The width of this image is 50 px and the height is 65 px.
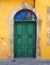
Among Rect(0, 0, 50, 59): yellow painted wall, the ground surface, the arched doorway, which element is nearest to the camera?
the ground surface

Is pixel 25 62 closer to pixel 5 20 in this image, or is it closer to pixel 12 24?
pixel 12 24

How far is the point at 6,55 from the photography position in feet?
51.2

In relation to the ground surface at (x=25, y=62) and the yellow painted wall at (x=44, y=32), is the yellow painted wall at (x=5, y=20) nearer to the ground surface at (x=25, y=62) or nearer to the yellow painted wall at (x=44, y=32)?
the ground surface at (x=25, y=62)

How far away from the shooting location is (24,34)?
15914 millimetres

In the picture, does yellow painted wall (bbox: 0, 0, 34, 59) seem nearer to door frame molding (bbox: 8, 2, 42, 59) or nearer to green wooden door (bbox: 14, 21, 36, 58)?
door frame molding (bbox: 8, 2, 42, 59)

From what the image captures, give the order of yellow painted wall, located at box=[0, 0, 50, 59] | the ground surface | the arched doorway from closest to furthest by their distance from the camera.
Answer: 1. the ground surface
2. yellow painted wall, located at box=[0, 0, 50, 59]
3. the arched doorway

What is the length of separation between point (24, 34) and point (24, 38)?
9.1 inches

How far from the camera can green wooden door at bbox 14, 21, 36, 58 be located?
626 inches

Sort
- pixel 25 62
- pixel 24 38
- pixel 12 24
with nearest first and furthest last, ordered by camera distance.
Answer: pixel 25 62, pixel 12 24, pixel 24 38

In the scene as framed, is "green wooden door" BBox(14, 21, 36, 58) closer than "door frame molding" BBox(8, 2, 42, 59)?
No

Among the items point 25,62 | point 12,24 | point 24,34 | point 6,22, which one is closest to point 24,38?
point 24,34

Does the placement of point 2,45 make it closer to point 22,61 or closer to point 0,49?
point 0,49

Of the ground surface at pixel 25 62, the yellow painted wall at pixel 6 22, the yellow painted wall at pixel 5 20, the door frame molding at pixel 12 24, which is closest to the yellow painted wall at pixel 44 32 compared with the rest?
the yellow painted wall at pixel 6 22

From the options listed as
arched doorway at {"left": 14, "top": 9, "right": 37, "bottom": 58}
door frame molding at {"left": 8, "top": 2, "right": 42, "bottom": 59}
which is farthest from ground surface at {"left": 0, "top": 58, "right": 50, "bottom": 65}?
arched doorway at {"left": 14, "top": 9, "right": 37, "bottom": 58}
